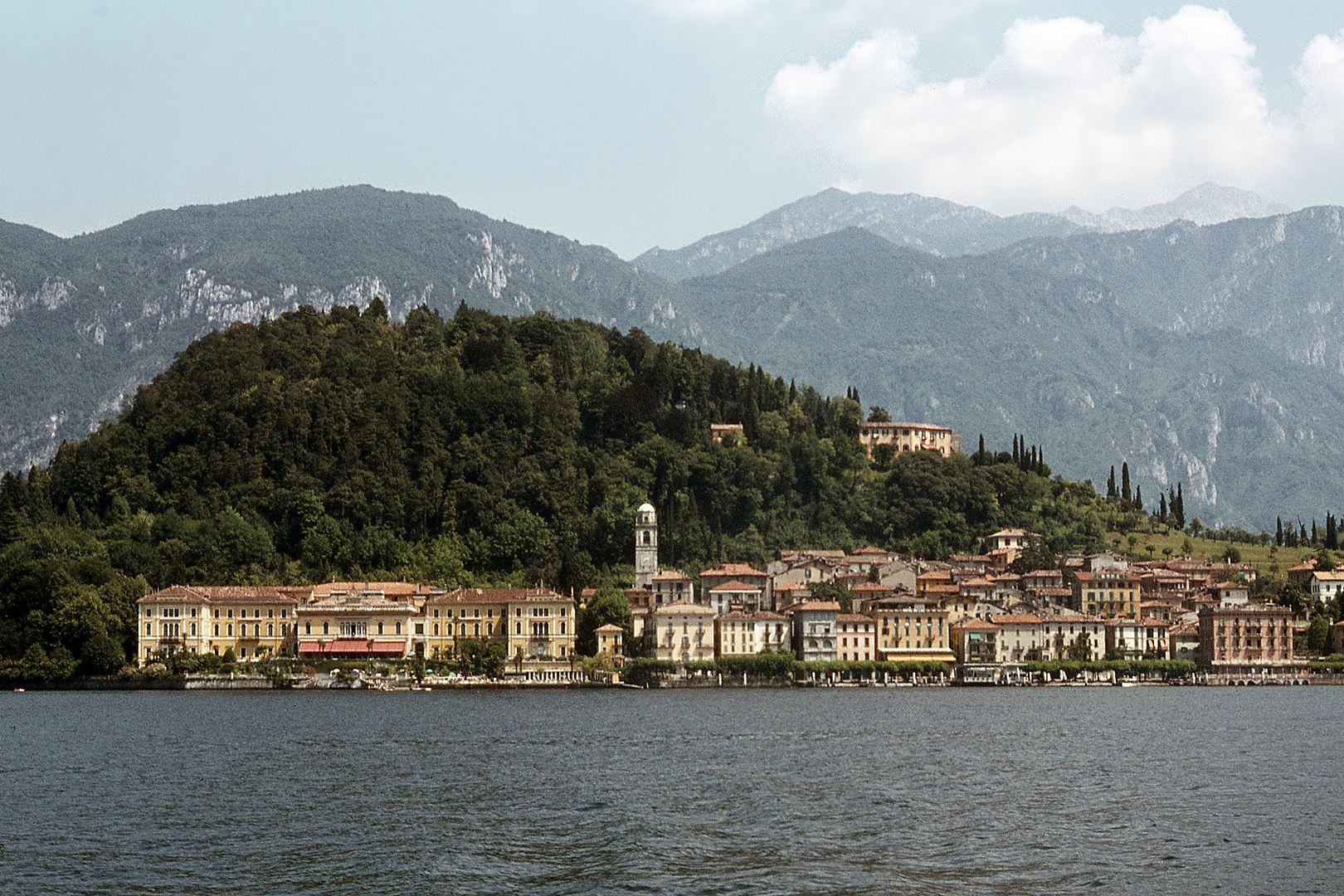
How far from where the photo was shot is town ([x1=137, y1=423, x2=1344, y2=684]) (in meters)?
123

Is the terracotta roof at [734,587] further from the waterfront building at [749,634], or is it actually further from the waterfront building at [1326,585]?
the waterfront building at [1326,585]

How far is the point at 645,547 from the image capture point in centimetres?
14000

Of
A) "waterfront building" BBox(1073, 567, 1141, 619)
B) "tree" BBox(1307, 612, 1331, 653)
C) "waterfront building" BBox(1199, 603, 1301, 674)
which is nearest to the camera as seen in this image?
"waterfront building" BBox(1199, 603, 1301, 674)

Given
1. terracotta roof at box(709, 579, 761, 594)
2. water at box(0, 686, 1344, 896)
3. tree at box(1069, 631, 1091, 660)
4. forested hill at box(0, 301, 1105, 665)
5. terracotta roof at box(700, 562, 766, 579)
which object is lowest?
water at box(0, 686, 1344, 896)

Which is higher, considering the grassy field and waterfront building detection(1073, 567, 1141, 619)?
the grassy field

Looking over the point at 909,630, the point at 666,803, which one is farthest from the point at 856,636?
the point at 666,803

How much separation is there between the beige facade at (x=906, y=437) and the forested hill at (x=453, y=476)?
11.0ft

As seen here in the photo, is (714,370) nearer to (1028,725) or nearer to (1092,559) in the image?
(1092,559)

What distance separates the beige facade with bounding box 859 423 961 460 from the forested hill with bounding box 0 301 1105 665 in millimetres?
3354

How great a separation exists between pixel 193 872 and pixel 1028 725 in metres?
49.9

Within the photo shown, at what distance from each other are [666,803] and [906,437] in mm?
131577

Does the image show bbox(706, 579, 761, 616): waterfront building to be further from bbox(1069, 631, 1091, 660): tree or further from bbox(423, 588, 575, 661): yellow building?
bbox(1069, 631, 1091, 660): tree

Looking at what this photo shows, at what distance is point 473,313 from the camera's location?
595 feet

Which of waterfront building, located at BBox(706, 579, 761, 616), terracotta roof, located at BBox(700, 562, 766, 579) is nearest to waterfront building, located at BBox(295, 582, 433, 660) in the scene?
waterfront building, located at BBox(706, 579, 761, 616)
